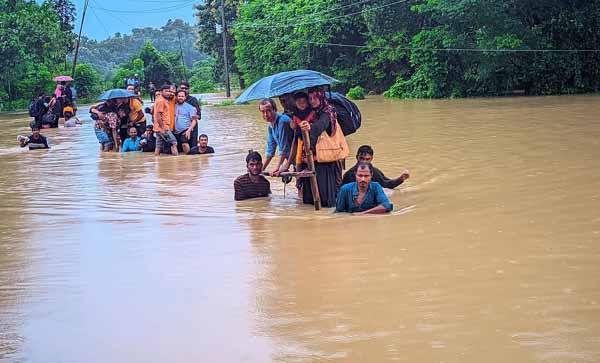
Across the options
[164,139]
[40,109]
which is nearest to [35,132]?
[164,139]

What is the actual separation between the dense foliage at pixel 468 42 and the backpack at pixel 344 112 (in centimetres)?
2269

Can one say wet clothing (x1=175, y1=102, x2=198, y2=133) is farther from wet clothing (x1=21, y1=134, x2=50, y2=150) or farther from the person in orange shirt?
wet clothing (x1=21, y1=134, x2=50, y2=150)

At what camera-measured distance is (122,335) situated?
185 inches

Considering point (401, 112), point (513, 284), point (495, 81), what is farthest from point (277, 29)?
point (513, 284)

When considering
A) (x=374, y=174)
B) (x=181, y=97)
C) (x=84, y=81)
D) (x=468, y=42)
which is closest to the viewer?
(x=374, y=174)

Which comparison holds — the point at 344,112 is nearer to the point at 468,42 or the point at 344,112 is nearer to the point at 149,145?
the point at 149,145

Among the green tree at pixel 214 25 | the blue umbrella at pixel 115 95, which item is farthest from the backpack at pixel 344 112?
the green tree at pixel 214 25

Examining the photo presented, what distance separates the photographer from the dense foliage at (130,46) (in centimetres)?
10519

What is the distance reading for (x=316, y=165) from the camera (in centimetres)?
871

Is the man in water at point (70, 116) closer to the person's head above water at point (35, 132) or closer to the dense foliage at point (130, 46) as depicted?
the person's head above water at point (35, 132)

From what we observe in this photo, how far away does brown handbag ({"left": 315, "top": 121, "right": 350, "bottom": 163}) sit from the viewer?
8.52 meters

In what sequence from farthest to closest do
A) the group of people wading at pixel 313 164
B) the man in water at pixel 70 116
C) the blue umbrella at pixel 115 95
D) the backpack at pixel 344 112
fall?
the man in water at pixel 70 116
the blue umbrella at pixel 115 95
the backpack at pixel 344 112
the group of people wading at pixel 313 164

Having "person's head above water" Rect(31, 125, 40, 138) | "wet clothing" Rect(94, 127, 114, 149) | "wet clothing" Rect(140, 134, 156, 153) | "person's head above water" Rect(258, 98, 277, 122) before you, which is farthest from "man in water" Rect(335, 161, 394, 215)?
"person's head above water" Rect(31, 125, 40, 138)

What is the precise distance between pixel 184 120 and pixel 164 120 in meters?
0.37
